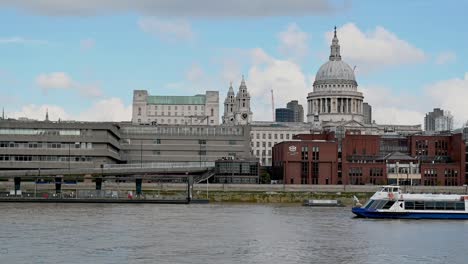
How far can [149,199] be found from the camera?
13800cm

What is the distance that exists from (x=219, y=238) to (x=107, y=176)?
95.6 m

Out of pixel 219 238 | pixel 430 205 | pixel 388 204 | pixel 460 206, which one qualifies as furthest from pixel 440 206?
pixel 219 238

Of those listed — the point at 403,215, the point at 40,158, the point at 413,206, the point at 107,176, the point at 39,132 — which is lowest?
the point at 403,215

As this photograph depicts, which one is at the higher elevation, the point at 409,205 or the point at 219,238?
the point at 409,205

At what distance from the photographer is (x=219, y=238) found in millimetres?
74188

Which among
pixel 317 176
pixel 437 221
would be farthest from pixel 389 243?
pixel 317 176

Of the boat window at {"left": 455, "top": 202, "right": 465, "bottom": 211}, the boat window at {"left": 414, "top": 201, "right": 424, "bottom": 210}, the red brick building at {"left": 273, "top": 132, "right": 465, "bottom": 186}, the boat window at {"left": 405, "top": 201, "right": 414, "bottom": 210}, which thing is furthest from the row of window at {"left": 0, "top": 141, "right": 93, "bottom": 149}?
the boat window at {"left": 455, "top": 202, "right": 465, "bottom": 211}

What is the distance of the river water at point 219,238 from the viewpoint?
62000mm

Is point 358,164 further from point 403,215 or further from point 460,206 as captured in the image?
point 403,215

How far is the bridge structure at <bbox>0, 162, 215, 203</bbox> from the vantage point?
460ft

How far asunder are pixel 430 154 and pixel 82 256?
→ 142 m

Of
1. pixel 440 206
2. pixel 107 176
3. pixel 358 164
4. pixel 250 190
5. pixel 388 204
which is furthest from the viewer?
pixel 358 164

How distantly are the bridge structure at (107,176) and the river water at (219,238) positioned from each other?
111 feet

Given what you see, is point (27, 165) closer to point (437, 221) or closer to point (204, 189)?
point (204, 189)
